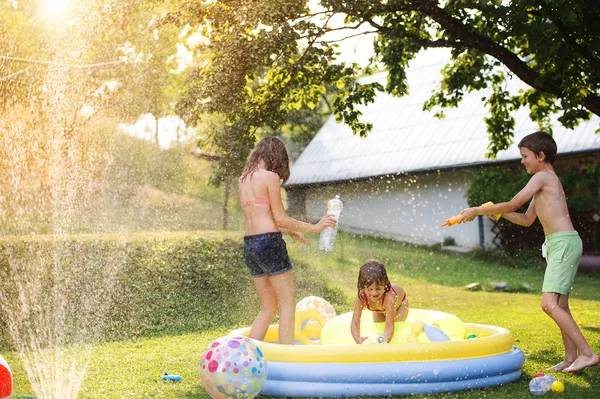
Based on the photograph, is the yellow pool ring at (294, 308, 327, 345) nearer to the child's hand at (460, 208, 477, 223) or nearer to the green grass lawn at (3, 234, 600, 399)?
the green grass lawn at (3, 234, 600, 399)

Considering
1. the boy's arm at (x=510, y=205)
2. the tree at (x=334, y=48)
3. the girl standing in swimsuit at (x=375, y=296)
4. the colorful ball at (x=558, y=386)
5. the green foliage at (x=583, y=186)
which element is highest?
the tree at (x=334, y=48)

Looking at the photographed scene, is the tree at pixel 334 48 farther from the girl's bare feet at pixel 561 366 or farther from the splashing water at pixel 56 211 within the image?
the girl's bare feet at pixel 561 366

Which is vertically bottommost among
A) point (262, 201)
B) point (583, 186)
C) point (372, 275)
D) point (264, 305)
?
point (264, 305)

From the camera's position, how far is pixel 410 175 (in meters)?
19.6

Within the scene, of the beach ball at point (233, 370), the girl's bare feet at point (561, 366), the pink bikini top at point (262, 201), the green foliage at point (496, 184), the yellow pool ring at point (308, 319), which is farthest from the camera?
the green foliage at point (496, 184)

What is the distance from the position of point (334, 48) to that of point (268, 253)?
422cm

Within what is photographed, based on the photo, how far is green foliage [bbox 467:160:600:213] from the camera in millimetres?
15906

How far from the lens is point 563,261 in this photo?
18.0ft

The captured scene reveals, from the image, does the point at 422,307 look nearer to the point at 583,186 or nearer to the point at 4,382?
the point at 583,186

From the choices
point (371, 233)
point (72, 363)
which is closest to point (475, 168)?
point (371, 233)

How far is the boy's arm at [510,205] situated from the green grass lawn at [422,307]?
1.21 meters

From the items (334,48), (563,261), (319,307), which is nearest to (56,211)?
(334,48)

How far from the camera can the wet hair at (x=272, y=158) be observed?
5.53 meters

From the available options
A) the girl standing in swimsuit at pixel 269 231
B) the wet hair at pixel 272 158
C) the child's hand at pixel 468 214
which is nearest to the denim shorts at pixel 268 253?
the girl standing in swimsuit at pixel 269 231
